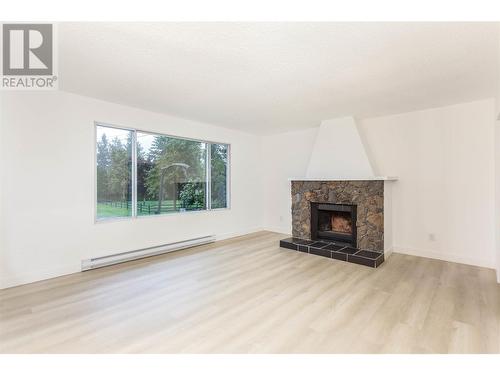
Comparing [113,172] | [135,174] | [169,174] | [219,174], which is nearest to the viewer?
[113,172]

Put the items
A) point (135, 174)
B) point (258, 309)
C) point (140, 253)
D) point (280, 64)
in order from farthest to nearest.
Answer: point (135, 174) → point (140, 253) → point (280, 64) → point (258, 309)

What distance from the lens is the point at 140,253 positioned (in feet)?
13.1

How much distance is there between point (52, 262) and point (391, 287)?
418 cm

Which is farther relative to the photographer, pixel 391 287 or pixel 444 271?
pixel 444 271

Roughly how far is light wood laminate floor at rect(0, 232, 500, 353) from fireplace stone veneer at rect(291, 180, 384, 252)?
586 millimetres

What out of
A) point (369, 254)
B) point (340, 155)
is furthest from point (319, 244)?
point (340, 155)

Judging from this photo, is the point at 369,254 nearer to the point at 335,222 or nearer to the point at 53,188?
the point at 335,222

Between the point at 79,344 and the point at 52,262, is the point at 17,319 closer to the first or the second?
the point at 79,344

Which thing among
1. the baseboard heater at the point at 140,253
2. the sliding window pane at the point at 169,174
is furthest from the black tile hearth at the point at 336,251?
the sliding window pane at the point at 169,174

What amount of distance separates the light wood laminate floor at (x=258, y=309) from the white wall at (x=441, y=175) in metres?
0.44

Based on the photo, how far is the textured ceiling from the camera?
199 centimetres

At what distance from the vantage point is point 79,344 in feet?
6.12

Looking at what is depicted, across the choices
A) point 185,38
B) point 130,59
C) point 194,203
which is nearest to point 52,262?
point 194,203

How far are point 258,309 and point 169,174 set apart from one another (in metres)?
3.00
